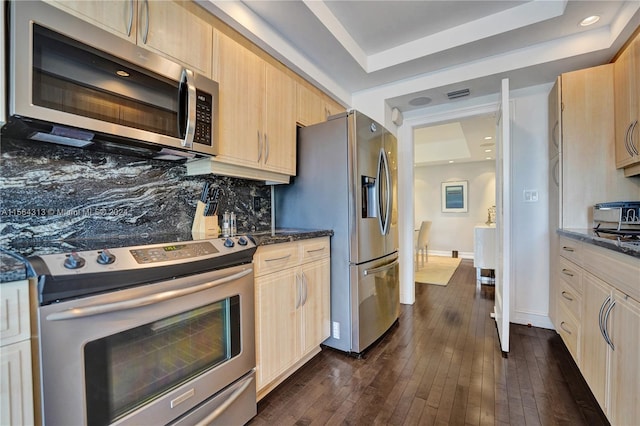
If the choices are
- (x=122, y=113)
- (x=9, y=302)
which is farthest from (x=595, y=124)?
(x=9, y=302)

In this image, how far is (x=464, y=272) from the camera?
16.6ft

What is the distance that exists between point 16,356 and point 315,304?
5.06 feet

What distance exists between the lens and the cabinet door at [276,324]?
159 centimetres

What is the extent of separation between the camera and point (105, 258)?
3.04 feet

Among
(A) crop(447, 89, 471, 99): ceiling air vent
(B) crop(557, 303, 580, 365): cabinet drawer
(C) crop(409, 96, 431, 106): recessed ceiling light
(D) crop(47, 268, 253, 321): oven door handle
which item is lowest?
(B) crop(557, 303, 580, 365): cabinet drawer

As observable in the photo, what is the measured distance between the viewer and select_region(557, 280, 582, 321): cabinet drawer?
5.91 feet

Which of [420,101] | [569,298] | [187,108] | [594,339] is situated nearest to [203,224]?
[187,108]

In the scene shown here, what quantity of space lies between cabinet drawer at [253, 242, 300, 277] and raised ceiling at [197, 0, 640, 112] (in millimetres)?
1472

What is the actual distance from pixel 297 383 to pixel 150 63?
2026 mm

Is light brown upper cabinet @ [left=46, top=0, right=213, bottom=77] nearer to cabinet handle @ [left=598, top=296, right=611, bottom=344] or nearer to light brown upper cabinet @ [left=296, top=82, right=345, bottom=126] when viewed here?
light brown upper cabinet @ [left=296, top=82, right=345, bottom=126]

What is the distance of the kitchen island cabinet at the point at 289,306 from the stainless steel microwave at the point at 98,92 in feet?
2.58

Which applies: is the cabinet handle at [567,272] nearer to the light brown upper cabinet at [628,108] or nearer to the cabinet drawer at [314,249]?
the light brown upper cabinet at [628,108]

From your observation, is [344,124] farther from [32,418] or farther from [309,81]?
[32,418]

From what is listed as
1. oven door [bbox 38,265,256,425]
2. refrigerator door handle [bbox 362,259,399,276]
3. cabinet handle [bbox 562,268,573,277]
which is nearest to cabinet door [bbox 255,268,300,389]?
oven door [bbox 38,265,256,425]
